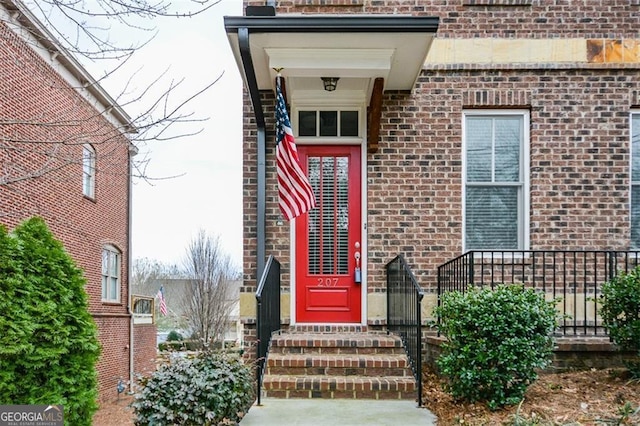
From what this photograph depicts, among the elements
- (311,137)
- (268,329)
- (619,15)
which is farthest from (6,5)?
(619,15)

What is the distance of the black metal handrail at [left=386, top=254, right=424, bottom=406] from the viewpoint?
5.36 metres

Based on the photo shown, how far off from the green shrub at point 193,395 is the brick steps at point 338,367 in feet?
2.83

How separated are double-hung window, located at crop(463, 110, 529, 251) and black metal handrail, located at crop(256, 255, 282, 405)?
2.30 m

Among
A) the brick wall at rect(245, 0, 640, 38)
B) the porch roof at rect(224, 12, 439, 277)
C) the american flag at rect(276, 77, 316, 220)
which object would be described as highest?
the brick wall at rect(245, 0, 640, 38)

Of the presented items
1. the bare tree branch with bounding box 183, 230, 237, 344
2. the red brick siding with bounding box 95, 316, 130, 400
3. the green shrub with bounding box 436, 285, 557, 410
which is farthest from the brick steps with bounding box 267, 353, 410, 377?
the bare tree branch with bounding box 183, 230, 237, 344

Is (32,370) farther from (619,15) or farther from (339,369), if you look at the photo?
(619,15)

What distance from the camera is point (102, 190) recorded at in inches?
642

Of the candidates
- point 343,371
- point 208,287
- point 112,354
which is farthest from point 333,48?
point 208,287

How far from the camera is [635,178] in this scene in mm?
7078

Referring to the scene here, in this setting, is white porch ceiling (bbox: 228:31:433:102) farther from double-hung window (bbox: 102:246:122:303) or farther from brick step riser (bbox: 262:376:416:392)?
double-hung window (bbox: 102:246:122:303)

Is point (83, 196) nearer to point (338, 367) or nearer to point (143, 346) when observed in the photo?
point (143, 346)

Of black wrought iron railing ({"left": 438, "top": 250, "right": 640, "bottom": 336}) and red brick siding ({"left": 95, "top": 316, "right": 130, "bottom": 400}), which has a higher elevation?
black wrought iron railing ({"left": 438, "top": 250, "right": 640, "bottom": 336})

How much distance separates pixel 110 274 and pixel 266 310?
41.3ft

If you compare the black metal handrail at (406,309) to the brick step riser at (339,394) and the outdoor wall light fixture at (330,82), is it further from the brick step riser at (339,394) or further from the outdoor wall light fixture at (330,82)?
the outdoor wall light fixture at (330,82)
